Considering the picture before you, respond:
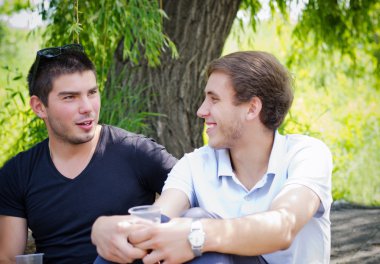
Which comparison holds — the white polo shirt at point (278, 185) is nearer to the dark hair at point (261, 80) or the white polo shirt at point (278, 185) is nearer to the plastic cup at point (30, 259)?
the dark hair at point (261, 80)

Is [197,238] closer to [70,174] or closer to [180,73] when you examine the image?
[70,174]

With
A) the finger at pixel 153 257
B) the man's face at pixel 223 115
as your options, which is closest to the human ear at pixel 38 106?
the man's face at pixel 223 115

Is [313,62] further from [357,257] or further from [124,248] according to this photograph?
[124,248]

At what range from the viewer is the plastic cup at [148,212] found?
1.99 metres

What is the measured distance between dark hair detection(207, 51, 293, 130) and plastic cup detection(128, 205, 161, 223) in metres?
0.69

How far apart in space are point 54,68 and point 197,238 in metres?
1.23

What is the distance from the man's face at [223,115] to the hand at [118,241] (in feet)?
1.92

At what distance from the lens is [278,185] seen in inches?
90.7

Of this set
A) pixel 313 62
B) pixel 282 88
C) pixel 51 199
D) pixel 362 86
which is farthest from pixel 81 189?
pixel 362 86

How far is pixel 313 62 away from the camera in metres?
7.04

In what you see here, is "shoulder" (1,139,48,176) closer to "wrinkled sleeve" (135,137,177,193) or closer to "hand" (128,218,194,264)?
"wrinkled sleeve" (135,137,177,193)

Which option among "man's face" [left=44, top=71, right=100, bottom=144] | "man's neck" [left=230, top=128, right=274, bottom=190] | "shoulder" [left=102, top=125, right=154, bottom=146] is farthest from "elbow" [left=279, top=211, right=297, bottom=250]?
"man's face" [left=44, top=71, right=100, bottom=144]

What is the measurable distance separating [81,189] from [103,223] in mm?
568

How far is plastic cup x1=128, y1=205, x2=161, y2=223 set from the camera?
1.99m
